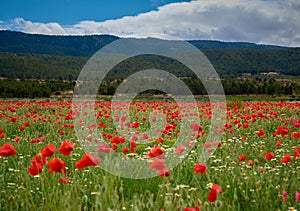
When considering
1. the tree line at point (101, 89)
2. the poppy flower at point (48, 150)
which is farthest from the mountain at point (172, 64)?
Result: the poppy flower at point (48, 150)

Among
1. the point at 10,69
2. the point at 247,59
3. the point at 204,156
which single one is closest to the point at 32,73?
the point at 10,69

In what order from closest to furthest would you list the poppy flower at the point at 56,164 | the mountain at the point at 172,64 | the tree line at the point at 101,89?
the poppy flower at the point at 56,164 → the tree line at the point at 101,89 → the mountain at the point at 172,64

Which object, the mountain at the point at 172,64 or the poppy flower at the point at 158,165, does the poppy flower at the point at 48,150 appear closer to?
the poppy flower at the point at 158,165

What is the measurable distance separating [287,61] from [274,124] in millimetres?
188664

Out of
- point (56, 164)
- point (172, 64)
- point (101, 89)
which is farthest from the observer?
point (172, 64)

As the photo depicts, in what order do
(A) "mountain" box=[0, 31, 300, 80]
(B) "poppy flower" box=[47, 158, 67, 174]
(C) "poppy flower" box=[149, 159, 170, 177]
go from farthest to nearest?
(A) "mountain" box=[0, 31, 300, 80], (C) "poppy flower" box=[149, 159, 170, 177], (B) "poppy flower" box=[47, 158, 67, 174]

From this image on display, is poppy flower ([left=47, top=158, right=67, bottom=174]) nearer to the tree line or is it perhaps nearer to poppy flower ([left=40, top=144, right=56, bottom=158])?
poppy flower ([left=40, top=144, right=56, bottom=158])

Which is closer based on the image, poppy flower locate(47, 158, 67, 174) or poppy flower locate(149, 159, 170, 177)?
poppy flower locate(47, 158, 67, 174)

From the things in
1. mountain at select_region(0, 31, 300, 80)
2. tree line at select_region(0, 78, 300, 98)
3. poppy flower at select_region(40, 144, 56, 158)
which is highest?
mountain at select_region(0, 31, 300, 80)


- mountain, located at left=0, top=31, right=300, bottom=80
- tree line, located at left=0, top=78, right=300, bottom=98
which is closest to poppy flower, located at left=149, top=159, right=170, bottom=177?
tree line, located at left=0, top=78, right=300, bottom=98

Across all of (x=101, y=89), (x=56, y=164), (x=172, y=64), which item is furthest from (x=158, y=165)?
(x=172, y=64)

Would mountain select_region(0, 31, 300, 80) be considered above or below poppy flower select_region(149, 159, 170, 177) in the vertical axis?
above

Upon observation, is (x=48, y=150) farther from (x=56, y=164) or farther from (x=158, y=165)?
(x=158, y=165)

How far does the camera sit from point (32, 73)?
448ft
